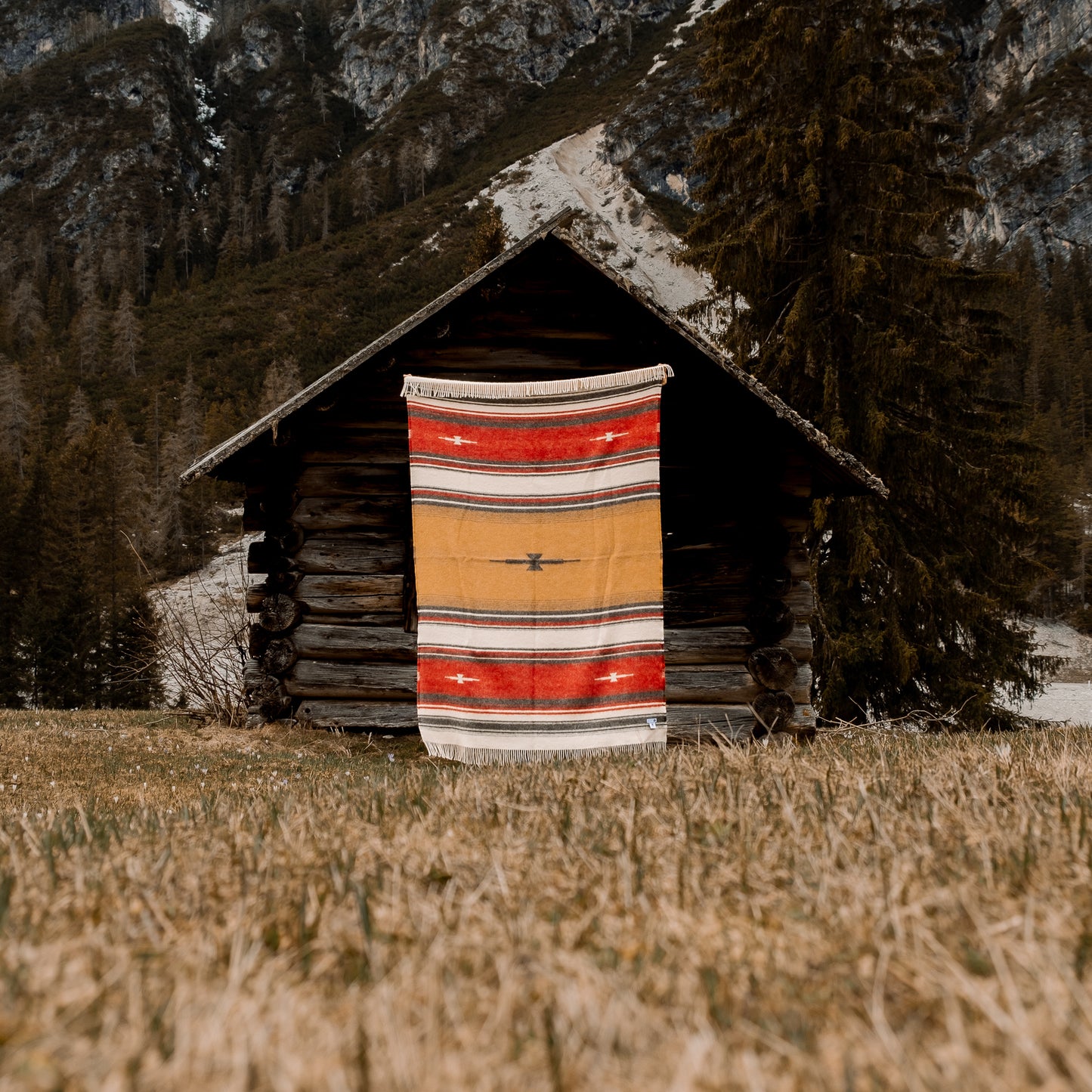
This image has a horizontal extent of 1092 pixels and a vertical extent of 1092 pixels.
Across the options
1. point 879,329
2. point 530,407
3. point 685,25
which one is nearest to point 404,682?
point 530,407

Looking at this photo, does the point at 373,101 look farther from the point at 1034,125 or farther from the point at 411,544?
the point at 411,544

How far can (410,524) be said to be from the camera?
8867mm

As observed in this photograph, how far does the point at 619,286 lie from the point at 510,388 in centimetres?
138

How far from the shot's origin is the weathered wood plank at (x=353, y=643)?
8.70m

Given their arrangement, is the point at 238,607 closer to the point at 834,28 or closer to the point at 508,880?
the point at 834,28

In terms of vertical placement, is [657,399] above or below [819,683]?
above

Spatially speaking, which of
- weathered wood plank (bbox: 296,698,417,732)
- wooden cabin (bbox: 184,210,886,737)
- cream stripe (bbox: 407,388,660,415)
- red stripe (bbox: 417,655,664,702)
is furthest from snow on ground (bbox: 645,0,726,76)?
red stripe (bbox: 417,655,664,702)

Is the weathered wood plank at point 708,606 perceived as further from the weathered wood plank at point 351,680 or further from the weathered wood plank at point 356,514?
the weathered wood plank at point 356,514

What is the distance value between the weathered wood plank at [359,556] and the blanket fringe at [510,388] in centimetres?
167

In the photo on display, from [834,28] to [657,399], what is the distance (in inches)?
417

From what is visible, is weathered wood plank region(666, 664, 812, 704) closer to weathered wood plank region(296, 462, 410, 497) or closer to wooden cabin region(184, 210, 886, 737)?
wooden cabin region(184, 210, 886, 737)

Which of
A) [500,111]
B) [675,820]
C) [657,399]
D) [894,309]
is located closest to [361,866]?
[675,820]

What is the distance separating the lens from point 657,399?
7664 millimetres

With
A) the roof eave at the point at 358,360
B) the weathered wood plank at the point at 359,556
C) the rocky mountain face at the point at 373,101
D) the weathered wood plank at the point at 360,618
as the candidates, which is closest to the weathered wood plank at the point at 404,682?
the weathered wood plank at the point at 360,618
